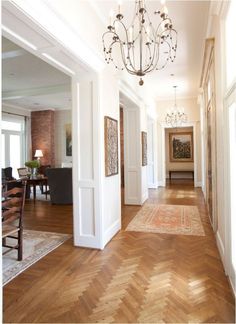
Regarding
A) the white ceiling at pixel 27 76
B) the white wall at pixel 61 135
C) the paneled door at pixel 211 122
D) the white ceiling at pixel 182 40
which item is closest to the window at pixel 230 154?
the paneled door at pixel 211 122

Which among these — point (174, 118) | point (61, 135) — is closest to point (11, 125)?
point (61, 135)

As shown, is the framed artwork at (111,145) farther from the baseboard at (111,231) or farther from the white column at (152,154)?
the white column at (152,154)

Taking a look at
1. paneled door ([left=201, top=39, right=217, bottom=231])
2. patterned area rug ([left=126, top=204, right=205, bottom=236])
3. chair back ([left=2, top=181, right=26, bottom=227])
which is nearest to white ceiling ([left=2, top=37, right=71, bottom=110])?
chair back ([left=2, top=181, right=26, bottom=227])

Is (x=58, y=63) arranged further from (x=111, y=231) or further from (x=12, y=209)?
(x=111, y=231)

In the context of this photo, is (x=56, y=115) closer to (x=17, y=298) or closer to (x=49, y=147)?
(x=49, y=147)

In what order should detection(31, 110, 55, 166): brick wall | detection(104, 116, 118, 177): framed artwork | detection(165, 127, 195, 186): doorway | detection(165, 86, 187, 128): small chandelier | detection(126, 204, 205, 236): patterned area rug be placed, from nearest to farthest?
detection(104, 116, 118, 177): framed artwork, detection(126, 204, 205, 236): patterned area rug, detection(165, 86, 187, 128): small chandelier, detection(31, 110, 55, 166): brick wall, detection(165, 127, 195, 186): doorway

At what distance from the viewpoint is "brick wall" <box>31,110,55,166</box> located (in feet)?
33.9

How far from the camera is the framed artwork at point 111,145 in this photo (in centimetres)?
364

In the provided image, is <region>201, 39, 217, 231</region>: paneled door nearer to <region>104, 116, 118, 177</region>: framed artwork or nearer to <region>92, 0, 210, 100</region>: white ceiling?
<region>92, 0, 210, 100</region>: white ceiling

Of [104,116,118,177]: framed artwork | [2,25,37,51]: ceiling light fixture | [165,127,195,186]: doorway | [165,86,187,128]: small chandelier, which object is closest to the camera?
[2,25,37,51]: ceiling light fixture

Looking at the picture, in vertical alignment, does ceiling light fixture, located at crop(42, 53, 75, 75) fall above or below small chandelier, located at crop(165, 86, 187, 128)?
below

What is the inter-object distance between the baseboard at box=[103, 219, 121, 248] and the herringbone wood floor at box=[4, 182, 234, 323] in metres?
0.11

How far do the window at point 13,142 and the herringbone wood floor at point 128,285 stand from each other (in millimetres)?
6801

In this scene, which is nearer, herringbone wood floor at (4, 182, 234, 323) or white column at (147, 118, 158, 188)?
herringbone wood floor at (4, 182, 234, 323)
